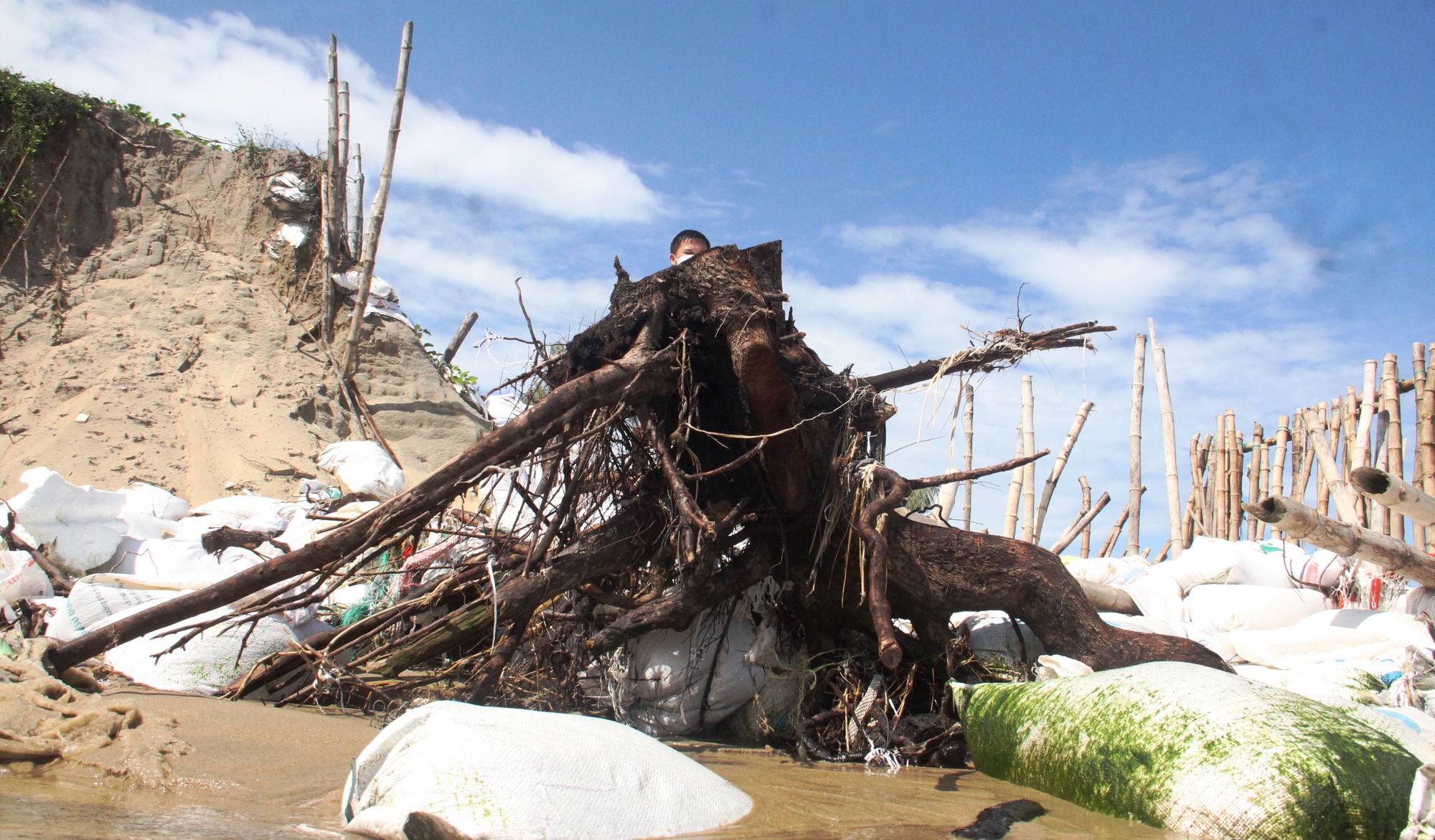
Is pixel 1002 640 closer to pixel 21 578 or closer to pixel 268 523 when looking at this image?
pixel 21 578

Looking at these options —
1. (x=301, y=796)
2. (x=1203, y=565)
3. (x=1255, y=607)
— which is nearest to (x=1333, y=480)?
(x=1203, y=565)

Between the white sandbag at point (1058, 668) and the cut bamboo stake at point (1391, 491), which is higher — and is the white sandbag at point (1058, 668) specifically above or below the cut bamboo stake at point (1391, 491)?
below

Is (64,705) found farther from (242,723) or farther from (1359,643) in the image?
(1359,643)

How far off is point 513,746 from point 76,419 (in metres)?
8.01

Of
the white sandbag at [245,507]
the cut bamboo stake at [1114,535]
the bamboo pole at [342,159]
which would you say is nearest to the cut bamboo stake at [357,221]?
the bamboo pole at [342,159]

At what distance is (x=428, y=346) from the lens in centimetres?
1084

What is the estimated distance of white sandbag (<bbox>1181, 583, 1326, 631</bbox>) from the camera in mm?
4691

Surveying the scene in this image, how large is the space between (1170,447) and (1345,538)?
→ 462cm

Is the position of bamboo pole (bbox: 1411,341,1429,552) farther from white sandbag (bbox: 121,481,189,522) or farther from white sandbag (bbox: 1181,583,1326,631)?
white sandbag (bbox: 121,481,189,522)

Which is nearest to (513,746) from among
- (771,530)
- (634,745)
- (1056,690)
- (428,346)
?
(634,745)

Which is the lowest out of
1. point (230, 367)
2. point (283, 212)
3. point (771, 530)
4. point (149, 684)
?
point (149, 684)

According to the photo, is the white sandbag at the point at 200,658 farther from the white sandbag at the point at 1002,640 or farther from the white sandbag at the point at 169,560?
the white sandbag at the point at 1002,640

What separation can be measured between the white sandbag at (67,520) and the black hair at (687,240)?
11.3ft

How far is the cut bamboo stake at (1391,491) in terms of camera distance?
148 inches
